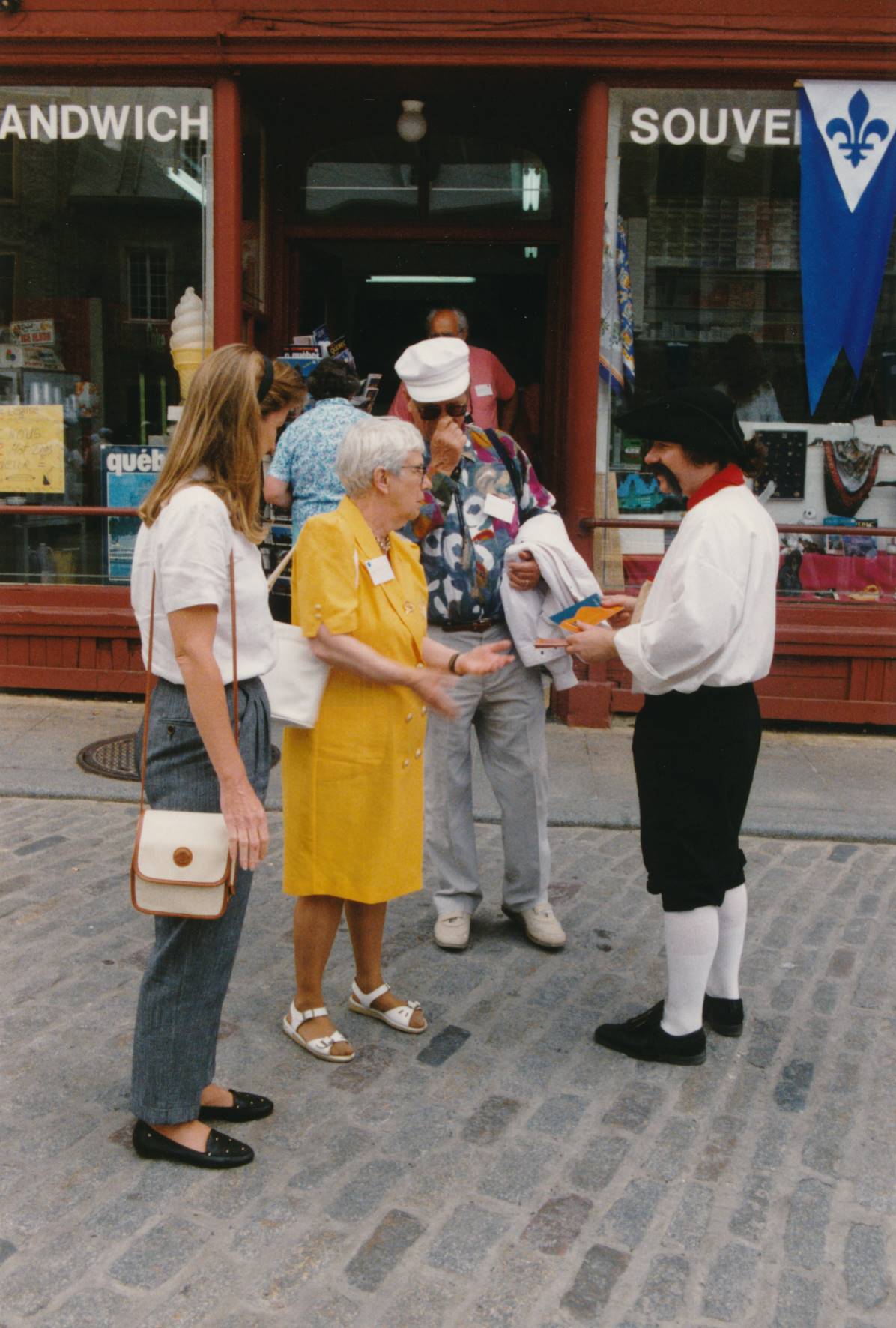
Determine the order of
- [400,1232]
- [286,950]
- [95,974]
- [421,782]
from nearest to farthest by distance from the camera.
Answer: [400,1232] → [421,782] → [95,974] → [286,950]

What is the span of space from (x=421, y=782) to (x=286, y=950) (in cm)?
106

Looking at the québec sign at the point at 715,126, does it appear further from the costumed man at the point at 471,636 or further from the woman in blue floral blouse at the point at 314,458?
the costumed man at the point at 471,636

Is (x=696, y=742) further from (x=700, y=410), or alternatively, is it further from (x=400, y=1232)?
(x=400, y=1232)

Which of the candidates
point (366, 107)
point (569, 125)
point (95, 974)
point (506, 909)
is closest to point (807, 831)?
point (506, 909)

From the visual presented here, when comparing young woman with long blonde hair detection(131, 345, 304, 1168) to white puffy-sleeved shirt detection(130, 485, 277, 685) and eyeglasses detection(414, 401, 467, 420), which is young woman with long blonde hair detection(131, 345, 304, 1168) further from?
eyeglasses detection(414, 401, 467, 420)

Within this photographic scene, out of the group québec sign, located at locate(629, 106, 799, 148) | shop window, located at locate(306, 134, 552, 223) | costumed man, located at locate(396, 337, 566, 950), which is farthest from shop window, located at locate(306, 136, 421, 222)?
costumed man, located at locate(396, 337, 566, 950)

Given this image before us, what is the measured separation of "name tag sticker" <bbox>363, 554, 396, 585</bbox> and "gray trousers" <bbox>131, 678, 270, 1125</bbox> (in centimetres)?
49

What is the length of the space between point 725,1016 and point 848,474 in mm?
4455

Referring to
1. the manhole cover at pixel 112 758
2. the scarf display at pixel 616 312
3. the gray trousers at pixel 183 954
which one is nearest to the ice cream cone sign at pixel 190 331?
the manhole cover at pixel 112 758

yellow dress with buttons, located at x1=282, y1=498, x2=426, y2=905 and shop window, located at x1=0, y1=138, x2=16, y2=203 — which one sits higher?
shop window, located at x1=0, y1=138, x2=16, y2=203

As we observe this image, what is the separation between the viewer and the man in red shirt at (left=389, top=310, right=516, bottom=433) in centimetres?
648

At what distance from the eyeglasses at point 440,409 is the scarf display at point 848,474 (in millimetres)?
3912

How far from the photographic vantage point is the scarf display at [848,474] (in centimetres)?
735

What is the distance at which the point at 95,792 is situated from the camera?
227 inches
